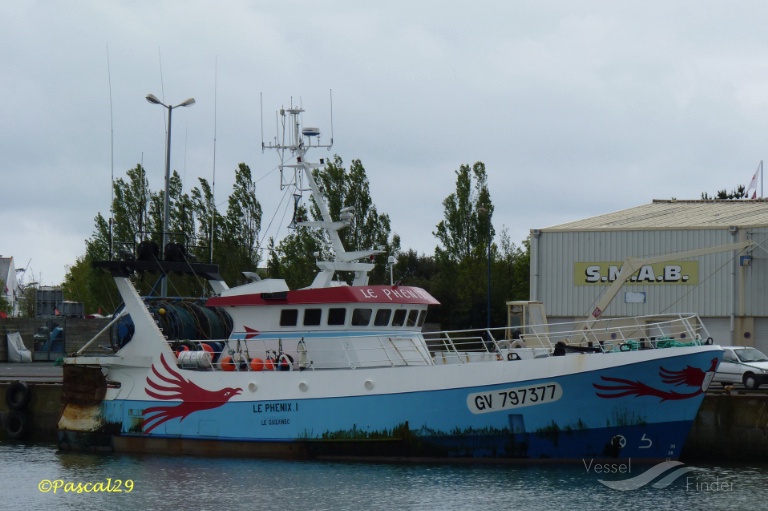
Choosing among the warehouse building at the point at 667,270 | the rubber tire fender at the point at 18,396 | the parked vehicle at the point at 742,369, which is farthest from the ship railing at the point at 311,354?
the warehouse building at the point at 667,270

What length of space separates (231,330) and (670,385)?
9.40 metres

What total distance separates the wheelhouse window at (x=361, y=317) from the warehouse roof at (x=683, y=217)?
20.3 m

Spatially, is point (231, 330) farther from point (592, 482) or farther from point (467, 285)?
point (467, 285)

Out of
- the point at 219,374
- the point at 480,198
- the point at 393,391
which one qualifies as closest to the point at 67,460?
the point at 219,374

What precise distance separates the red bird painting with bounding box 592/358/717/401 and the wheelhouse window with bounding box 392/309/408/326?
448 cm

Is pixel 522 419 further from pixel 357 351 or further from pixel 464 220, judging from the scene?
pixel 464 220

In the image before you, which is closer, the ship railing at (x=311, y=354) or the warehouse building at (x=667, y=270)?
the ship railing at (x=311, y=354)

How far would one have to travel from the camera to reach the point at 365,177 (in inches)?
2099

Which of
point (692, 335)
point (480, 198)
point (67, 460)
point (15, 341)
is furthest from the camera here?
point (480, 198)

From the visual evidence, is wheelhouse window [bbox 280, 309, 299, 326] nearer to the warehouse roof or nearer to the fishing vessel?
the fishing vessel

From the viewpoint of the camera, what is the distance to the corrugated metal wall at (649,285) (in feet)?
132

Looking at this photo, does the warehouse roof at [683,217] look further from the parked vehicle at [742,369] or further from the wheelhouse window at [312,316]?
the wheelhouse window at [312,316]

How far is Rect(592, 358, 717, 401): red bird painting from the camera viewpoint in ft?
74.1

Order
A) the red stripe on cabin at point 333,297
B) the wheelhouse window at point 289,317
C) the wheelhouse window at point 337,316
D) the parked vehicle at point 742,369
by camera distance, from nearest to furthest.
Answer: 1. the red stripe on cabin at point 333,297
2. the wheelhouse window at point 337,316
3. the wheelhouse window at point 289,317
4. the parked vehicle at point 742,369
